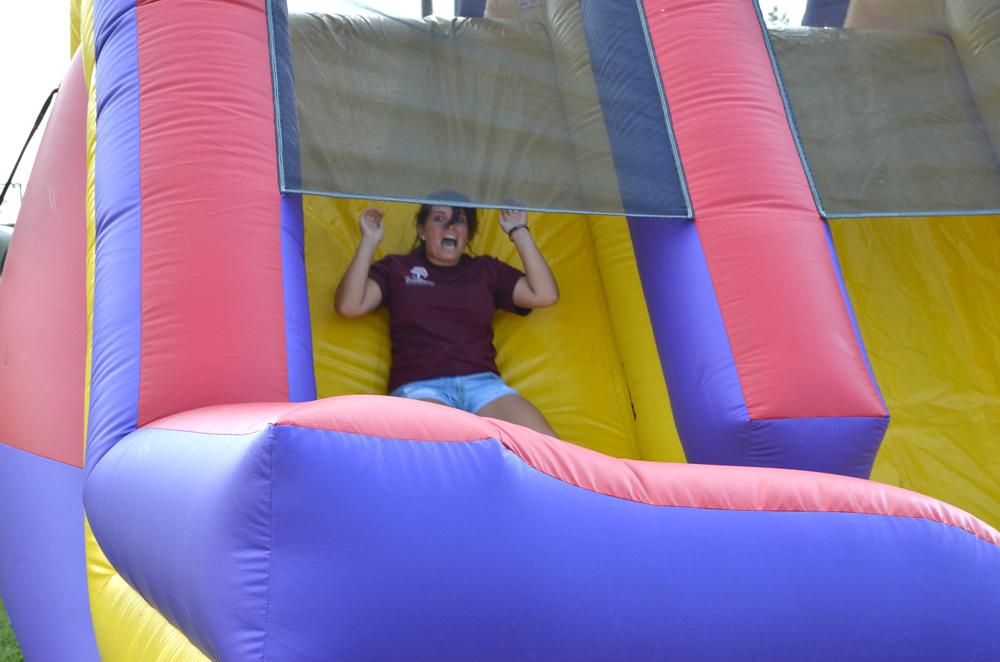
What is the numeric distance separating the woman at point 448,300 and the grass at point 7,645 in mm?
1046

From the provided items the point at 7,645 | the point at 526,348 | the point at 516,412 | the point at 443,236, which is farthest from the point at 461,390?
the point at 7,645

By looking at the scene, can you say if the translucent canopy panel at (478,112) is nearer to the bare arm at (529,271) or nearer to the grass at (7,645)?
the bare arm at (529,271)

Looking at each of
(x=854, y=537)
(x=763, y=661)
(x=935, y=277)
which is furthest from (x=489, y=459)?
(x=935, y=277)

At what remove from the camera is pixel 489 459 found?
1176 millimetres

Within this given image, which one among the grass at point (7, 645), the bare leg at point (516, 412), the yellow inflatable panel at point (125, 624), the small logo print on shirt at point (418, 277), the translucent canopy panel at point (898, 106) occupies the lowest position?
the grass at point (7, 645)

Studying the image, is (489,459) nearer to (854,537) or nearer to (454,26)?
(854,537)

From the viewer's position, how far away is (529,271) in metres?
2.53

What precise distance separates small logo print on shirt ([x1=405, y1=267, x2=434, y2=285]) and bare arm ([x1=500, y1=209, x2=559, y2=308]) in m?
0.25

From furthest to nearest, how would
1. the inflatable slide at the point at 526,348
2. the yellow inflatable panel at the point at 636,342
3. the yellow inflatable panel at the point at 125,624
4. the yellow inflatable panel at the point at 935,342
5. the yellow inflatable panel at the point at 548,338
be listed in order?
1. the yellow inflatable panel at the point at 935,342
2. the yellow inflatable panel at the point at 548,338
3. the yellow inflatable panel at the point at 636,342
4. the yellow inflatable panel at the point at 125,624
5. the inflatable slide at the point at 526,348

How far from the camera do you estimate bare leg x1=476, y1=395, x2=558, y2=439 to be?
234 cm

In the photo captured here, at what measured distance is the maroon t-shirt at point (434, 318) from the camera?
7.90 feet

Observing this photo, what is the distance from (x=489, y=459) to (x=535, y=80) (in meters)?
1.20

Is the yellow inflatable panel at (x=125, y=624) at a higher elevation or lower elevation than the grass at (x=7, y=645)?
higher

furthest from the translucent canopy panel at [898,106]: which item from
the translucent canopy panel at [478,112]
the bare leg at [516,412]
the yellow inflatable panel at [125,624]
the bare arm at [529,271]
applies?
the yellow inflatable panel at [125,624]
